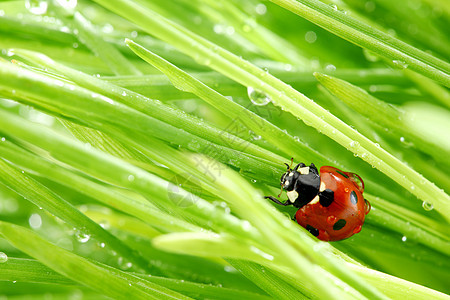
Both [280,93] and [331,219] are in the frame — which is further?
[331,219]

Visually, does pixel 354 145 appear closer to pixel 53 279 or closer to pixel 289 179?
pixel 289 179

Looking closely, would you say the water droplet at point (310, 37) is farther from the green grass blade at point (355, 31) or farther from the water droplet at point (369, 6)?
the green grass blade at point (355, 31)

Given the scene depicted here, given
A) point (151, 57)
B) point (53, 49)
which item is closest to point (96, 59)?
point (53, 49)

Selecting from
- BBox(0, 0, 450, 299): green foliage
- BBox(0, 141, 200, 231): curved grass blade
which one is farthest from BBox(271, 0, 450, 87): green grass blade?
BBox(0, 141, 200, 231): curved grass blade

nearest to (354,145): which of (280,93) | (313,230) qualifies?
(280,93)

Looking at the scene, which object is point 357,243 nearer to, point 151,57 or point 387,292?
point 387,292

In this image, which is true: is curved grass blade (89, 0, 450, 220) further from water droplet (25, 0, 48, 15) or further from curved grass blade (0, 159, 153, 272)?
water droplet (25, 0, 48, 15)

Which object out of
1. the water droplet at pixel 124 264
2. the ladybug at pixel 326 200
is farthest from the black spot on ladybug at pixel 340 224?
the water droplet at pixel 124 264
